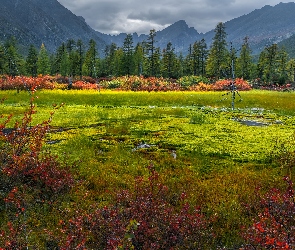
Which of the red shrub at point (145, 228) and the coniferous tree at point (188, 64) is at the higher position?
the coniferous tree at point (188, 64)

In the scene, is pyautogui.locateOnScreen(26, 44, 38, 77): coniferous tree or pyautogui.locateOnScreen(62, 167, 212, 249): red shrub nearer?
pyautogui.locateOnScreen(62, 167, 212, 249): red shrub

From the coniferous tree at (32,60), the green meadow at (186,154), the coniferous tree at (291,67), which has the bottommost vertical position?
the green meadow at (186,154)

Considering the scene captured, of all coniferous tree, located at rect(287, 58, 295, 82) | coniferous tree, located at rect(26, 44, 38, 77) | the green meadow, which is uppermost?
coniferous tree, located at rect(26, 44, 38, 77)

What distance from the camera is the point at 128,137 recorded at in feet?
48.2

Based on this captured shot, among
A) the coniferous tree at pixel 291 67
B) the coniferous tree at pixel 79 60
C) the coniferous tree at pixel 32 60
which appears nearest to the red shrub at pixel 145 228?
the coniferous tree at pixel 79 60

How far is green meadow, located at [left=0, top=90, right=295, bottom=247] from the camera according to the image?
26.0 feet

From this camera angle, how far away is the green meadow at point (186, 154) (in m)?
7.92

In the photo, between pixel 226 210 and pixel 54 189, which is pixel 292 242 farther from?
pixel 54 189

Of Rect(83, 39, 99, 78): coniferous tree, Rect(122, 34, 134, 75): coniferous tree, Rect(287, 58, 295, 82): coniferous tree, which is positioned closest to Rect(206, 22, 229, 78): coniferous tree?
Rect(122, 34, 134, 75): coniferous tree

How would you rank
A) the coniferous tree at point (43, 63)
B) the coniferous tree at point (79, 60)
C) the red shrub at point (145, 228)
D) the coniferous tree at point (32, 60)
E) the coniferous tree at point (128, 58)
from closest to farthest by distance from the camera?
1. the red shrub at point (145, 228)
2. the coniferous tree at point (128, 58)
3. the coniferous tree at point (79, 60)
4. the coniferous tree at point (32, 60)
5. the coniferous tree at point (43, 63)

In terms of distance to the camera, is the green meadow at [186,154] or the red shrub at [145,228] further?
the green meadow at [186,154]

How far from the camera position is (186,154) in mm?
12031

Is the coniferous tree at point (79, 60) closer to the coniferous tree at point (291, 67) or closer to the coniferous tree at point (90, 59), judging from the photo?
the coniferous tree at point (90, 59)

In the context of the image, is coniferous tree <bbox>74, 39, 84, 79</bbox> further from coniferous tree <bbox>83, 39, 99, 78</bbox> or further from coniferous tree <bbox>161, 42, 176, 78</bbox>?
coniferous tree <bbox>161, 42, 176, 78</bbox>
